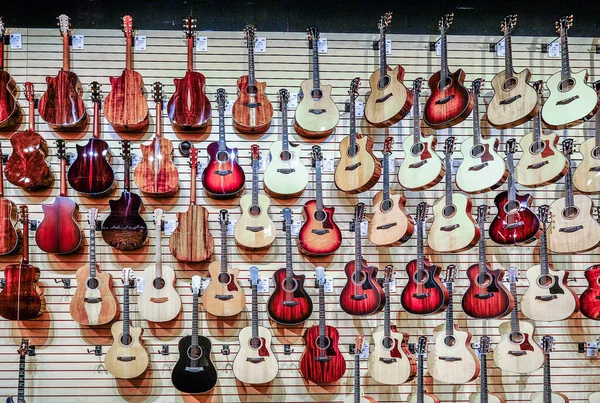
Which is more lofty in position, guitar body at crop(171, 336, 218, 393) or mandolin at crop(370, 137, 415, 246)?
mandolin at crop(370, 137, 415, 246)

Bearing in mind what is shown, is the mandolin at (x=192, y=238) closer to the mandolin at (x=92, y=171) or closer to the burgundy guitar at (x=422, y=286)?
the mandolin at (x=92, y=171)

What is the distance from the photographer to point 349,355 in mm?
4754

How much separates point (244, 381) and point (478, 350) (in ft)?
6.30

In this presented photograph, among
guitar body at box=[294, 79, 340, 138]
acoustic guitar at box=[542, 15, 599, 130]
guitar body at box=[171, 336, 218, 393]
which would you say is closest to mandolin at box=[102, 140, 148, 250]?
guitar body at box=[171, 336, 218, 393]

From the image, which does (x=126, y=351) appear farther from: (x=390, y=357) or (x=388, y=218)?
(x=388, y=218)

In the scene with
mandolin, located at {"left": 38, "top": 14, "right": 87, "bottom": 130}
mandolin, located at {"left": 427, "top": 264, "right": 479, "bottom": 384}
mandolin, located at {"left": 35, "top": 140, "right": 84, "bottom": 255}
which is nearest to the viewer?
mandolin, located at {"left": 427, "top": 264, "right": 479, "bottom": 384}

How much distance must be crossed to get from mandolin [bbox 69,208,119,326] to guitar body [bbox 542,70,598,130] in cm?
374

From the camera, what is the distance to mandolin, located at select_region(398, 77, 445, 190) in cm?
446

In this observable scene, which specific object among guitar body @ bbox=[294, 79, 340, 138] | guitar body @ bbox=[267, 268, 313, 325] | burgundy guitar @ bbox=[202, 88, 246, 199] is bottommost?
guitar body @ bbox=[267, 268, 313, 325]

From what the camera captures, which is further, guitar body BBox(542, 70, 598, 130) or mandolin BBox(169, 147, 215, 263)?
mandolin BBox(169, 147, 215, 263)

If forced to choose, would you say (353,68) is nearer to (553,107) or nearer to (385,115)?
(385,115)

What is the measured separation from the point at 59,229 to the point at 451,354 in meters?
3.24

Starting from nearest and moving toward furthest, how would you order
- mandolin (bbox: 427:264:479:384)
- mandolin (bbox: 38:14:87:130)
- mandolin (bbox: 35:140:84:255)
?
mandolin (bbox: 427:264:479:384) < mandolin (bbox: 35:140:84:255) < mandolin (bbox: 38:14:87:130)

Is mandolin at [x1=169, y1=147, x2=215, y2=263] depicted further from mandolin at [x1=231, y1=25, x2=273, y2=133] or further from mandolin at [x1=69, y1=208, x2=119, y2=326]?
mandolin at [x1=231, y1=25, x2=273, y2=133]
